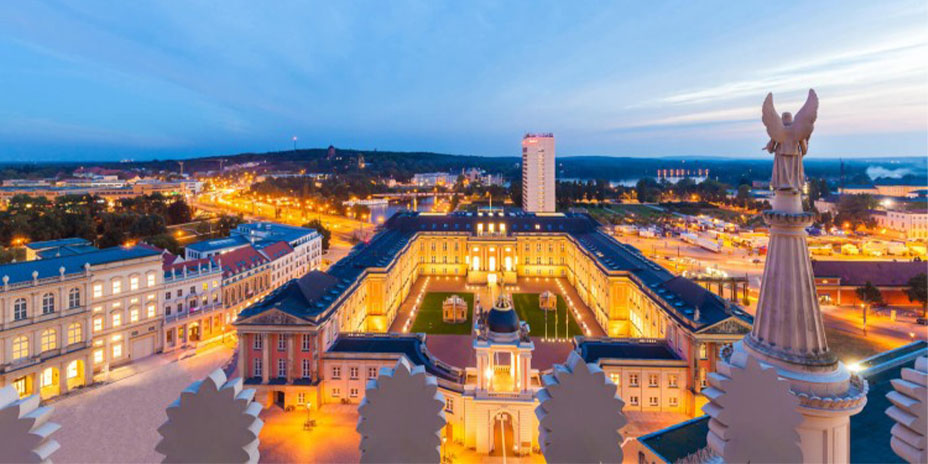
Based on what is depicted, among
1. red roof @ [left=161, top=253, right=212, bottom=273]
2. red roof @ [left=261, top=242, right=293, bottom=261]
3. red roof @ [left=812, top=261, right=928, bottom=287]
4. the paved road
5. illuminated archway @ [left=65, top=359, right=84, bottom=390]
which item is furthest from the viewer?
red roof @ [left=812, top=261, right=928, bottom=287]

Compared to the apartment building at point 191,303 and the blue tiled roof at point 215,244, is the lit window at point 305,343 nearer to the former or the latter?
the apartment building at point 191,303

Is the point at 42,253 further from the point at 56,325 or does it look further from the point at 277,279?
the point at 277,279

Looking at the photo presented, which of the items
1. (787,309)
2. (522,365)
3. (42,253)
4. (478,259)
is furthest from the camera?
(478,259)

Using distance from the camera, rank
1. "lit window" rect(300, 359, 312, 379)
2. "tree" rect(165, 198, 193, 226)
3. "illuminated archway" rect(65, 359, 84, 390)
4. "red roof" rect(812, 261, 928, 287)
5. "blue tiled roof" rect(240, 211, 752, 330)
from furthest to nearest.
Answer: "tree" rect(165, 198, 193, 226) → "red roof" rect(812, 261, 928, 287) → "blue tiled roof" rect(240, 211, 752, 330) → "illuminated archway" rect(65, 359, 84, 390) → "lit window" rect(300, 359, 312, 379)

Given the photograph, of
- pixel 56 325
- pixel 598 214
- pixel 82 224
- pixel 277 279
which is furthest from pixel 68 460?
pixel 598 214

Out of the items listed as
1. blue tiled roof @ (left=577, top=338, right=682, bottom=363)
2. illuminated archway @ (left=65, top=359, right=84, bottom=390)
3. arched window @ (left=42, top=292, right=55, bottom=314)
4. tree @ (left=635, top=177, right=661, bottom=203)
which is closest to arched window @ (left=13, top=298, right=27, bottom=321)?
arched window @ (left=42, top=292, right=55, bottom=314)

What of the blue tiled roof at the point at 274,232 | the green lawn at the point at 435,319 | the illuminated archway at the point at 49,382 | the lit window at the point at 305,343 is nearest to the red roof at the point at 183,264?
the illuminated archway at the point at 49,382

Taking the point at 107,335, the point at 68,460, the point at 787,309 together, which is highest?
the point at 787,309

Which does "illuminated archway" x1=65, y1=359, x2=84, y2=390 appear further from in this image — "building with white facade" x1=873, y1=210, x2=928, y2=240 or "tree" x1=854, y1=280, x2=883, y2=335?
"building with white facade" x1=873, y1=210, x2=928, y2=240

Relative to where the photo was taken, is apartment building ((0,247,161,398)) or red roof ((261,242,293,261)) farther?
red roof ((261,242,293,261))
